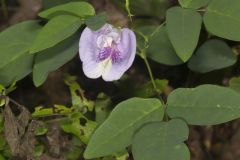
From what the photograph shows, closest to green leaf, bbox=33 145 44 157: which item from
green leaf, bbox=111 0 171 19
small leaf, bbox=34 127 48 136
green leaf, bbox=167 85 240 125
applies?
small leaf, bbox=34 127 48 136

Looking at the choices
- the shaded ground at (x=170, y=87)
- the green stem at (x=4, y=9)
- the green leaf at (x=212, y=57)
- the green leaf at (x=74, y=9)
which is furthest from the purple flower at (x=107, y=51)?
the green stem at (x=4, y=9)

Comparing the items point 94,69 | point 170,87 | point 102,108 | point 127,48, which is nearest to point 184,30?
point 127,48

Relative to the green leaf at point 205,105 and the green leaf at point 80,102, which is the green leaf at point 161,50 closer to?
the green leaf at point 80,102

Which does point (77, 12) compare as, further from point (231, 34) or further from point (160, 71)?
point (160, 71)

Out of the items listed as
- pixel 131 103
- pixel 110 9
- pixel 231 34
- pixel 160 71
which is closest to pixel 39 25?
pixel 131 103

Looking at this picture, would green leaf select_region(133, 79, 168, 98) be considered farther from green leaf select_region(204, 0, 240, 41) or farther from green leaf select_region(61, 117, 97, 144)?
green leaf select_region(204, 0, 240, 41)

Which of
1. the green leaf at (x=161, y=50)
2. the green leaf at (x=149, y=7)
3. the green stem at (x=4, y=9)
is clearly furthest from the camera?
the green stem at (x=4, y=9)

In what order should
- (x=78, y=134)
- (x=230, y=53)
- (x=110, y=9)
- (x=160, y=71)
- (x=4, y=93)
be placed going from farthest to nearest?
(x=110, y=9) → (x=160, y=71) → (x=230, y=53) → (x=78, y=134) → (x=4, y=93)
